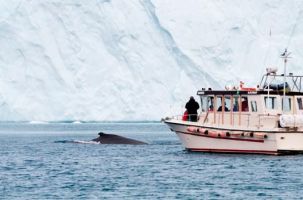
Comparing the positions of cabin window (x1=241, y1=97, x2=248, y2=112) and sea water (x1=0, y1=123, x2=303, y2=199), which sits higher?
cabin window (x1=241, y1=97, x2=248, y2=112)

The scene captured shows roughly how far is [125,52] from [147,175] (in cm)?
4899

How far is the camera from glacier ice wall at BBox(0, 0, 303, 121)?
7781cm

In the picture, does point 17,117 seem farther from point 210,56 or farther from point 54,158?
point 54,158

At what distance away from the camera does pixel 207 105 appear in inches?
1459

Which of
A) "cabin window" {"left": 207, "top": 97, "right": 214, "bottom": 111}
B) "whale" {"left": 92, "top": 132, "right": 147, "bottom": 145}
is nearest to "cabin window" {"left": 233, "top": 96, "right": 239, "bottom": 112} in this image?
"cabin window" {"left": 207, "top": 97, "right": 214, "bottom": 111}

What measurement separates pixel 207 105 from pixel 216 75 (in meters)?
41.7

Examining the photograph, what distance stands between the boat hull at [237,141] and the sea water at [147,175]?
0.34 meters

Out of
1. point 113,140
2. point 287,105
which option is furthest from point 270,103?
point 113,140

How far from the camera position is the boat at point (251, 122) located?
34.2 m

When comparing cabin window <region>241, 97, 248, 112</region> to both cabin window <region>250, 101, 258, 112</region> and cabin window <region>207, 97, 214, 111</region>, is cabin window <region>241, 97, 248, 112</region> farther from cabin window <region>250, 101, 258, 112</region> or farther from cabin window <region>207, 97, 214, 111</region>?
cabin window <region>207, 97, 214, 111</region>

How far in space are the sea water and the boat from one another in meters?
0.42

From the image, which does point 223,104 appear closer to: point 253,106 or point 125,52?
point 253,106

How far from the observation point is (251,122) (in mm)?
35344

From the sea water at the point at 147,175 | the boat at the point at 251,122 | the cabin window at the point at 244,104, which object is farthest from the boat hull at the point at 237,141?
the cabin window at the point at 244,104
